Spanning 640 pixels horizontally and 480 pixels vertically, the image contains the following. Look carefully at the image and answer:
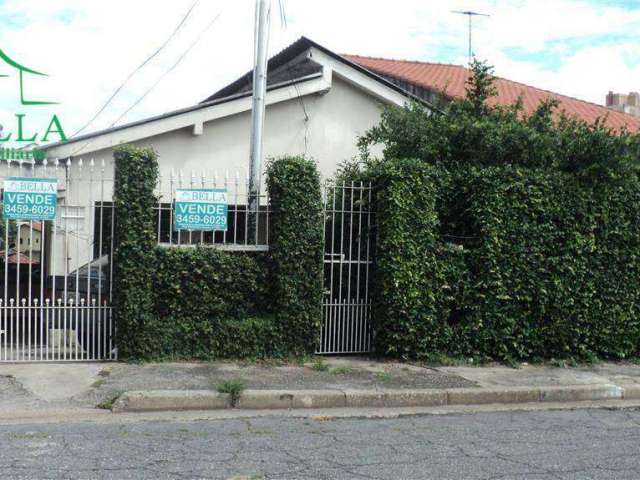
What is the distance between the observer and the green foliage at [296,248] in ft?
31.5

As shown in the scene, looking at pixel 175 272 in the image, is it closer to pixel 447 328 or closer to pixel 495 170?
pixel 447 328

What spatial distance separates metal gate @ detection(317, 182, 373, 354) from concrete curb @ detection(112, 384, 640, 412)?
7.04 ft

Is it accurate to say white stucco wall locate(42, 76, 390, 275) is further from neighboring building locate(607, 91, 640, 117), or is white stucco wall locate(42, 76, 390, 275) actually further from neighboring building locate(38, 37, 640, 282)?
neighboring building locate(607, 91, 640, 117)

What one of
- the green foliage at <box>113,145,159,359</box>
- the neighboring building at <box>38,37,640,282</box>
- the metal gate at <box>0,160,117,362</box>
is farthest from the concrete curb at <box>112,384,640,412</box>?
the neighboring building at <box>38,37,640,282</box>

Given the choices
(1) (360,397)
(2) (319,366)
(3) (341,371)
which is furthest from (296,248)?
(1) (360,397)

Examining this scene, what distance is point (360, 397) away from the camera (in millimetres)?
8062

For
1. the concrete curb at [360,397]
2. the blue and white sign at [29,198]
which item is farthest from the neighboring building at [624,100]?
the blue and white sign at [29,198]

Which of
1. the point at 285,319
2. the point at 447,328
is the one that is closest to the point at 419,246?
the point at 447,328

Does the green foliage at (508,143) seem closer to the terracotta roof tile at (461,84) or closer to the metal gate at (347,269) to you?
the metal gate at (347,269)

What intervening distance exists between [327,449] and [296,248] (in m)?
3.85

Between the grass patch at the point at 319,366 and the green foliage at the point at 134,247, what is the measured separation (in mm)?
2086

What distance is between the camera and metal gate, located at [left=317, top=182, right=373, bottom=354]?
1021 centimetres

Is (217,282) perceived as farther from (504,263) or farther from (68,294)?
(504,263)

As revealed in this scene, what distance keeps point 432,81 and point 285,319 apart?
11780 millimetres
